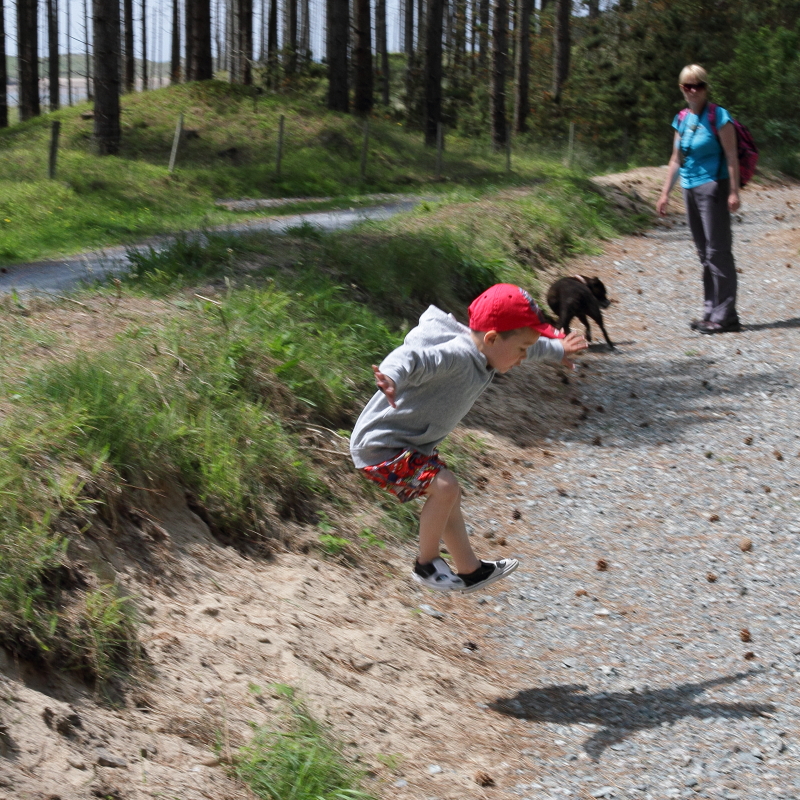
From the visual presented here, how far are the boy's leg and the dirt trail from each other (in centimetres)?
52

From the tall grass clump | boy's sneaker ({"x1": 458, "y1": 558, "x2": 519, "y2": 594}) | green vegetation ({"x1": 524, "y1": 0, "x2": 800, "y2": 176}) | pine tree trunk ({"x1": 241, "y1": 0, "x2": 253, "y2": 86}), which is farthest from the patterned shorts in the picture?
pine tree trunk ({"x1": 241, "y1": 0, "x2": 253, "y2": 86})

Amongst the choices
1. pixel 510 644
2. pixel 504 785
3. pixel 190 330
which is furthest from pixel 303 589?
pixel 190 330

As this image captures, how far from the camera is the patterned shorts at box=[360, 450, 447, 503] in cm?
422

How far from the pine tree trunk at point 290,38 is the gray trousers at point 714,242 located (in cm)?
2702

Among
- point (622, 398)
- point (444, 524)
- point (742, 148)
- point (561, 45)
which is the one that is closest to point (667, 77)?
point (561, 45)

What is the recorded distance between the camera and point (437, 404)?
4270 millimetres

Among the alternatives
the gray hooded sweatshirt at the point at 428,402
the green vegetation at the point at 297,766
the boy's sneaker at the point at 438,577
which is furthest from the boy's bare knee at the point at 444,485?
the green vegetation at the point at 297,766

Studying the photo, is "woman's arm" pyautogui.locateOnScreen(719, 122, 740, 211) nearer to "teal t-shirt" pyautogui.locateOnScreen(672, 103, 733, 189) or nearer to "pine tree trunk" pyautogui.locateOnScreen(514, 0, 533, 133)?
"teal t-shirt" pyautogui.locateOnScreen(672, 103, 733, 189)

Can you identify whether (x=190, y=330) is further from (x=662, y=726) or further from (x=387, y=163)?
(x=387, y=163)

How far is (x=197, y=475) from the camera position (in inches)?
195

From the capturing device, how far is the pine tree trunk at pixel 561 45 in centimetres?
3633

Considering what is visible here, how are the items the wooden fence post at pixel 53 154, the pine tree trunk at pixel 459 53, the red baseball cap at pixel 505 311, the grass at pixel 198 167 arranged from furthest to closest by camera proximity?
1. the pine tree trunk at pixel 459 53
2. the wooden fence post at pixel 53 154
3. the grass at pixel 198 167
4. the red baseball cap at pixel 505 311

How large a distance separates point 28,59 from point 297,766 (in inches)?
1345

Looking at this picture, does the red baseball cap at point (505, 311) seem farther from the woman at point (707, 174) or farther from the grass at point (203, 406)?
the woman at point (707, 174)
